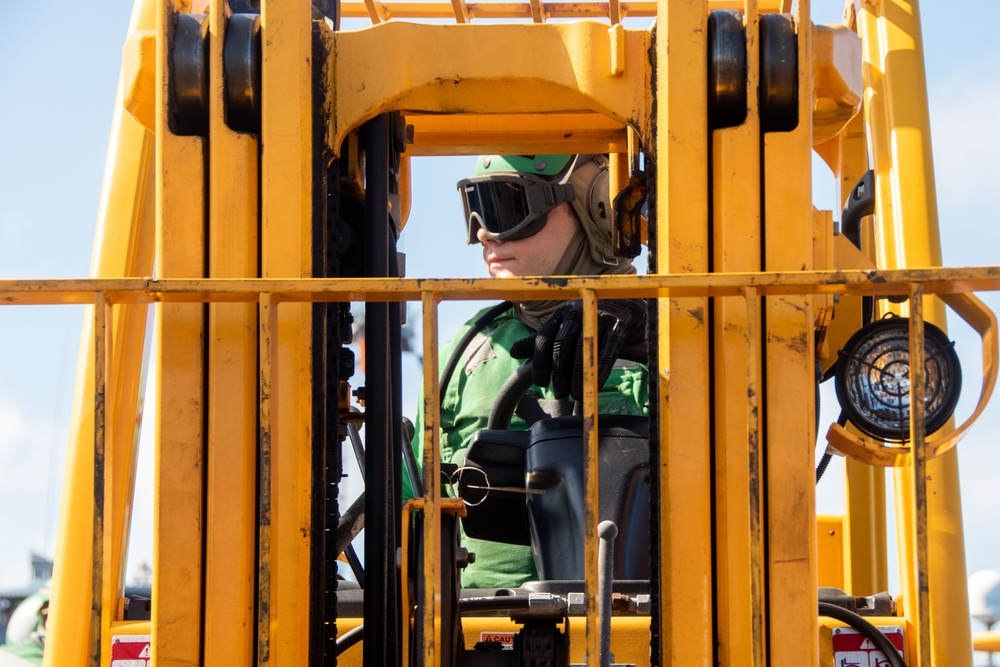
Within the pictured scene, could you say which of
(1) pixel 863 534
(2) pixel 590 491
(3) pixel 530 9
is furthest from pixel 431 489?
(3) pixel 530 9

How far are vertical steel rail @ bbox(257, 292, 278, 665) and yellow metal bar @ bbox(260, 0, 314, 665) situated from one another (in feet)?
0.36

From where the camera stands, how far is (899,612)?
3400mm

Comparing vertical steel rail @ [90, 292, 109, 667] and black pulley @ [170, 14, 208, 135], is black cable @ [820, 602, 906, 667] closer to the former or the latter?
vertical steel rail @ [90, 292, 109, 667]

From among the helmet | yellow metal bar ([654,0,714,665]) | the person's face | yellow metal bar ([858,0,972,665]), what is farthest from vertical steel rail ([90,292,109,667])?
the person's face

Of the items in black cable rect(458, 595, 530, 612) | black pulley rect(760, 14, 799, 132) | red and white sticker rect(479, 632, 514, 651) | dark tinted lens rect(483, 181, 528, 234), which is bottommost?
red and white sticker rect(479, 632, 514, 651)

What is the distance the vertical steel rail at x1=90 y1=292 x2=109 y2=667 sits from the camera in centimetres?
209

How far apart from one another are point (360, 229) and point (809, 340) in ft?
3.37

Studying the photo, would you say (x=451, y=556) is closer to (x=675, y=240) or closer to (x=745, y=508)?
(x=745, y=508)

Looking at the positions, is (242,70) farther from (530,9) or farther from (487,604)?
(530,9)

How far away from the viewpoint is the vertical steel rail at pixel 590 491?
6.86 feet

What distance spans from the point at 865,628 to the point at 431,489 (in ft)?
5.22

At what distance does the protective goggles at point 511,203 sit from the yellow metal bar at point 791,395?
107 inches

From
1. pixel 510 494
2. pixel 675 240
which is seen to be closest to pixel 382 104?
pixel 675 240

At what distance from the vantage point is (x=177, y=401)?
229 centimetres
